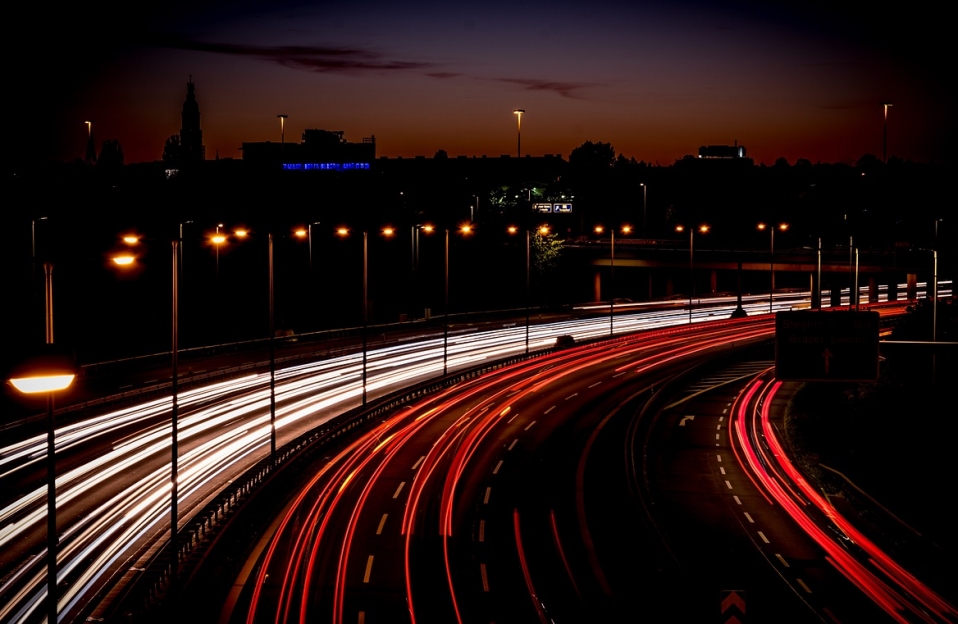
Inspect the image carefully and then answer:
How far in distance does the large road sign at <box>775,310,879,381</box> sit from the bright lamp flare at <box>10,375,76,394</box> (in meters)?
17.7

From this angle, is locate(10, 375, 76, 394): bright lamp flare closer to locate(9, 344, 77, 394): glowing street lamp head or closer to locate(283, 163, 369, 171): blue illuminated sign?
locate(9, 344, 77, 394): glowing street lamp head

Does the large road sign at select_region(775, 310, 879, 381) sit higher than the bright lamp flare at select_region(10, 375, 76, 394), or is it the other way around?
the bright lamp flare at select_region(10, 375, 76, 394)

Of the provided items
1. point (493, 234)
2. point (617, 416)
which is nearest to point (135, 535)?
point (617, 416)

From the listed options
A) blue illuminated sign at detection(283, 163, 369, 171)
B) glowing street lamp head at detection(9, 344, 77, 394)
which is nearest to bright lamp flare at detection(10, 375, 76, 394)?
glowing street lamp head at detection(9, 344, 77, 394)

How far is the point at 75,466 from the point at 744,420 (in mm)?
28900

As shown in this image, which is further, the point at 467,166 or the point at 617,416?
the point at 467,166

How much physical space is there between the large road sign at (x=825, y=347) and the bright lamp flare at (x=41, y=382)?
1771 cm

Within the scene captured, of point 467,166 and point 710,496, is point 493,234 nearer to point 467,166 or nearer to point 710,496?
point 467,166

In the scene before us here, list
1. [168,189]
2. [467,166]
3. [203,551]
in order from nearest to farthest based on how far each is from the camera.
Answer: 1. [203,551]
2. [168,189]
3. [467,166]

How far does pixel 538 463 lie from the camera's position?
35.7 m

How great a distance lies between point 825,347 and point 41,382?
19.1 m

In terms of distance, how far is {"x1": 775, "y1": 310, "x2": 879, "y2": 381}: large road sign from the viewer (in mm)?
24734

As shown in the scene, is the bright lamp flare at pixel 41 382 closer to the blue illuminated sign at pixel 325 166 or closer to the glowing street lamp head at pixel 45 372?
the glowing street lamp head at pixel 45 372

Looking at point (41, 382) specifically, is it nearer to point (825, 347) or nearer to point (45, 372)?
point (45, 372)
